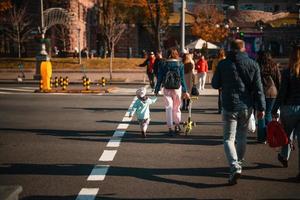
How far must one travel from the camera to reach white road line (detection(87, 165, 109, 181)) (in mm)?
7629

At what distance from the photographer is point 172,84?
1116cm

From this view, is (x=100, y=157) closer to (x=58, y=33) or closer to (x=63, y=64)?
(x=63, y=64)

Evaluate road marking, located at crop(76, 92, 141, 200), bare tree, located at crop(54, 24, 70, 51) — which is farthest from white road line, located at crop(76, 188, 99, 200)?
bare tree, located at crop(54, 24, 70, 51)

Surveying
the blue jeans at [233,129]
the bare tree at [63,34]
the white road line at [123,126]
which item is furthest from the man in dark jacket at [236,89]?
the bare tree at [63,34]

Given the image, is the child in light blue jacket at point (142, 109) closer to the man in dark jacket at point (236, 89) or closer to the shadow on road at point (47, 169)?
the shadow on road at point (47, 169)

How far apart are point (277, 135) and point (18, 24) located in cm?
4312

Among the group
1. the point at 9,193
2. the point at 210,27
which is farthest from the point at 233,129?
the point at 210,27

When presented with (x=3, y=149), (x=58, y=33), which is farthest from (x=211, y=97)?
(x=58, y=33)

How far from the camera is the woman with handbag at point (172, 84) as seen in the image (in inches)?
440

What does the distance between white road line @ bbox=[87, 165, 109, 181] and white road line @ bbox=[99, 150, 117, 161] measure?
549mm

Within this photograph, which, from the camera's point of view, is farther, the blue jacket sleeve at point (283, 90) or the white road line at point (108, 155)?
the white road line at point (108, 155)

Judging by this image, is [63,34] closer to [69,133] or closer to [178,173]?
[69,133]

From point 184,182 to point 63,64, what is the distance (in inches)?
1301

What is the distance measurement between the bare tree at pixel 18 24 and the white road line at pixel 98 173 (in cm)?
3927
